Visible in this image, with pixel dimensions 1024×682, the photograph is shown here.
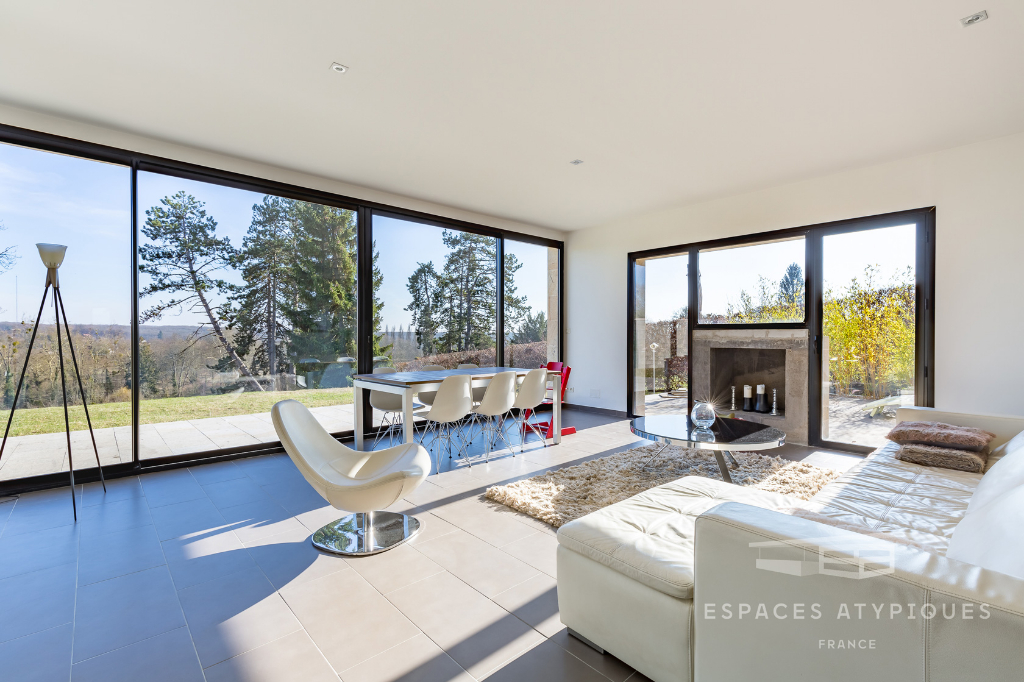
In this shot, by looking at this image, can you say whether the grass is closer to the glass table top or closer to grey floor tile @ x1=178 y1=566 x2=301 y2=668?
grey floor tile @ x1=178 y1=566 x2=301 y2=668

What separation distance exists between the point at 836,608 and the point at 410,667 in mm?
1371

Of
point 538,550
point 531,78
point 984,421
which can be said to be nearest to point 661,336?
point 984,421

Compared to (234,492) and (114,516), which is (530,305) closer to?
(234,492)

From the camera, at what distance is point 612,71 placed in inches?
115

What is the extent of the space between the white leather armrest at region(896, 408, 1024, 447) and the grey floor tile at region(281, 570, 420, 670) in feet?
11.6

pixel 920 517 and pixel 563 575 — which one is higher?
pixel 920 517

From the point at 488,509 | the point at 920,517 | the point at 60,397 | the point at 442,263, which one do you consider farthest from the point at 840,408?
the point at 60,397

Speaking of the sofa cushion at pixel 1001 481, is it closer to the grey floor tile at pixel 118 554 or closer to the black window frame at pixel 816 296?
the black window frame at pixel 816 296

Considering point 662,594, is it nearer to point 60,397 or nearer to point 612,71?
point 612,71

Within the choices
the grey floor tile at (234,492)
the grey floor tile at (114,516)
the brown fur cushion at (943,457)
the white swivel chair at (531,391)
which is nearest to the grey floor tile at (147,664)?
the grey floor tile at (114,516)

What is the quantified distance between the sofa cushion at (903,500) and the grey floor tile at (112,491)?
442 cm

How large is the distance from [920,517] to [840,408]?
3.28m

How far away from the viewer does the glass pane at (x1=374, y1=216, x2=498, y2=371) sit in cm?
556

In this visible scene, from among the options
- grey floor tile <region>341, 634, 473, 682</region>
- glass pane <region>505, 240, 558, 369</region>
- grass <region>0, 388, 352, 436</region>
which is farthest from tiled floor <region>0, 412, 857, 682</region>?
glass pane <region>505, 240, 558, 369</region>
